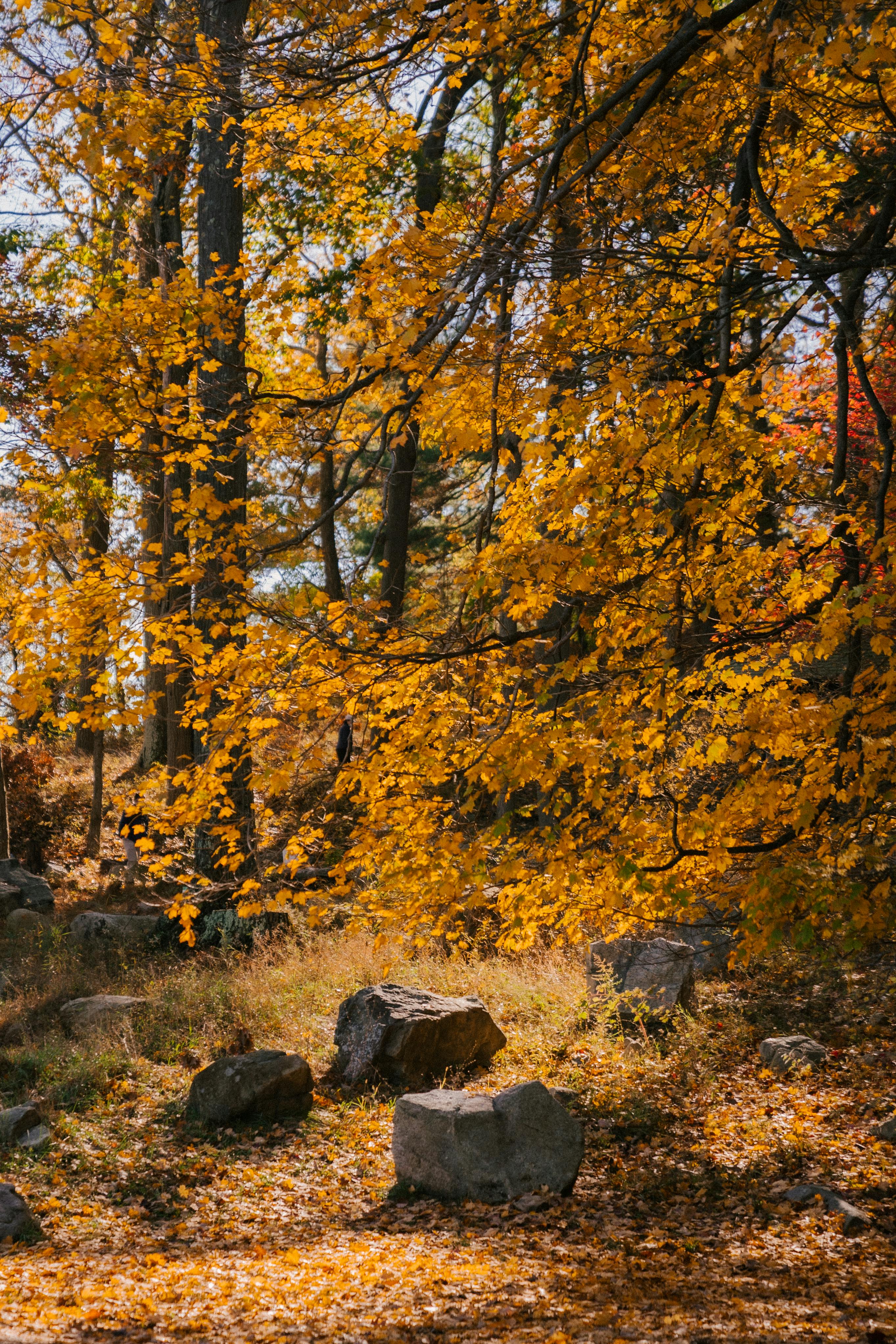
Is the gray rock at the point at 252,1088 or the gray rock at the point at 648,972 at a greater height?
the gray rock at the point at 648,972

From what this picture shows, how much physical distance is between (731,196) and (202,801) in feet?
12.6

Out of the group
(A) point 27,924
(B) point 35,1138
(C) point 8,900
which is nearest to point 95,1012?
(B) point 35,1138

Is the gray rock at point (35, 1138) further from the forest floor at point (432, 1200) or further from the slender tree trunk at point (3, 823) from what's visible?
the slender tree trunk at point (3, 823)

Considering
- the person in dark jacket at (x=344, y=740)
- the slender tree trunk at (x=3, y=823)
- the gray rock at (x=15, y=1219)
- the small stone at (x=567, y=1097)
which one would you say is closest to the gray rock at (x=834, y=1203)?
the small stone at (x=567, y=1097)

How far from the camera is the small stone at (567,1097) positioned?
6801mm

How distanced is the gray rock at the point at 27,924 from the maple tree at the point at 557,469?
17.4 ft

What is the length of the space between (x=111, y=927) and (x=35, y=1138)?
14.2ft

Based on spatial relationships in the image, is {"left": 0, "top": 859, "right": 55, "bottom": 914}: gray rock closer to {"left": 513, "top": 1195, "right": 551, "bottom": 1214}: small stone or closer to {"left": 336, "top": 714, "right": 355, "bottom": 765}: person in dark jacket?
{"left": 336, "top": 714, "right": 355, "bottom": 765}: person in dark jacket

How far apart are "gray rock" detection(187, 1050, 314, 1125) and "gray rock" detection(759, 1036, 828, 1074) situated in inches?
141

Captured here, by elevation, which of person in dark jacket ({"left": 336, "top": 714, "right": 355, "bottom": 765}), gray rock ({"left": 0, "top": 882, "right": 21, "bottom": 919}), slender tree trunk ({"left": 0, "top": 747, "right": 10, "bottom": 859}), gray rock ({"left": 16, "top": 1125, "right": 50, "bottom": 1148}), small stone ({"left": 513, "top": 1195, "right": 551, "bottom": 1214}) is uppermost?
person in dark jacket ({"left": 336, "top": 714, "right": 355, "bottom": 765})

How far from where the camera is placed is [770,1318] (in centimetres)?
368

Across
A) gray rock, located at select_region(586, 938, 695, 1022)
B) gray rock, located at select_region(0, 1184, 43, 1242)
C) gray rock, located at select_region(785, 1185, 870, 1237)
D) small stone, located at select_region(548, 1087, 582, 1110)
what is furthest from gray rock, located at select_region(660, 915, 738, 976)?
gray rock, located at select_region(0, 1184, 43, 1242)

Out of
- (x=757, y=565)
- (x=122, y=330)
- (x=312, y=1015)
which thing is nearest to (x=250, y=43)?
(x=122, y=330)

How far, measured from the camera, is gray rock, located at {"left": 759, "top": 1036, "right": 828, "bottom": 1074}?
23.9ft
